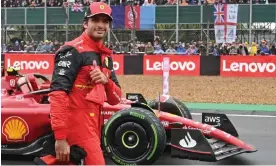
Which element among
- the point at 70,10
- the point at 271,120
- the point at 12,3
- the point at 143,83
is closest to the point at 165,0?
the point at 70,10

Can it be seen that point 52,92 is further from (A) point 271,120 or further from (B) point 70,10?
(B) point 70,10

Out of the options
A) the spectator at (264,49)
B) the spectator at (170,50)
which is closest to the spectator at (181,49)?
the spectator at (170,50)

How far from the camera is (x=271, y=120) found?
11344 millimetres

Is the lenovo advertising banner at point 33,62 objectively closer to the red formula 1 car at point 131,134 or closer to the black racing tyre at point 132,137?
the red formula 1 car at point 131,134

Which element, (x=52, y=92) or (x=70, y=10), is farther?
(x=70, y=10)

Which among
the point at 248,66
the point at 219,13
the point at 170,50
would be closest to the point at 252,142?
the point at 248,66

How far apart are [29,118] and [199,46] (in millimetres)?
19239

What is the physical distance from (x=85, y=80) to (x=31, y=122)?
3410 millimetres

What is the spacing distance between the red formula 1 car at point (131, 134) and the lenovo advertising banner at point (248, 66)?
1322 cm

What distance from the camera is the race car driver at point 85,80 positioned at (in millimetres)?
3594

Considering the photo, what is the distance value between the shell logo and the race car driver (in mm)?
3348

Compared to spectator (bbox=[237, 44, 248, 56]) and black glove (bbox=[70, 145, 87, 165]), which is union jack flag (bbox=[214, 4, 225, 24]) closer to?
spectator (bbox=[237, 44, 248, 56])

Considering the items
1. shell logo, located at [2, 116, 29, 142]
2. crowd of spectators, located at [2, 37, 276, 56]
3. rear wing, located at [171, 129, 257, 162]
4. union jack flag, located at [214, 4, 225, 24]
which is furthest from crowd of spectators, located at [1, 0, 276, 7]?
shell logo, located at [2, 116, 29, 142]

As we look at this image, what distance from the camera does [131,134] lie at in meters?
6.75
